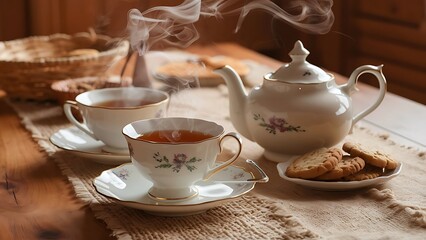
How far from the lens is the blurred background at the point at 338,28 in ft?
9.73

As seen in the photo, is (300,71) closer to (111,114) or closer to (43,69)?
(111,114)

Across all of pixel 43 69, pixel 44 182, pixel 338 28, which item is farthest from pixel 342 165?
pixel 338 28

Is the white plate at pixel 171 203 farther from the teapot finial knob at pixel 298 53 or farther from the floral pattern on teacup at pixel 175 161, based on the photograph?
the teapot finial knob at pixel 298 53

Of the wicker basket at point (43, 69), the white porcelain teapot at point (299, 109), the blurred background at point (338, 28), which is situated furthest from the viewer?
the blurred background at point (338, 28)

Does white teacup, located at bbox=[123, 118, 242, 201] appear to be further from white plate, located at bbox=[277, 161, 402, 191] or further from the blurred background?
the blurred background

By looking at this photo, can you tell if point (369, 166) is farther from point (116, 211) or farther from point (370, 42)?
point (370, 42)

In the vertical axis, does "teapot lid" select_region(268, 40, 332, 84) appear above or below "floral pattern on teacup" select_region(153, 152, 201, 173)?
above

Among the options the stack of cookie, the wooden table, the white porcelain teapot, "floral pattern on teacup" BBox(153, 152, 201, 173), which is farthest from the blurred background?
"floral pattern on teacup" BBox(153, 152, 201, 173)

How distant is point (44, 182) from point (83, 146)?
14 cm

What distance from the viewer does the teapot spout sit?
129cm

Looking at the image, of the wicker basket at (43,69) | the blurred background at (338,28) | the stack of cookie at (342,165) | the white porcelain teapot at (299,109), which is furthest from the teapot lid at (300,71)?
the blurred background at (338,28)

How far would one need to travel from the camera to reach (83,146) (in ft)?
4.34

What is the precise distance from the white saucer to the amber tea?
0.45ft

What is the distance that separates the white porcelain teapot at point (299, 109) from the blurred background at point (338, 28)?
5.04ft
